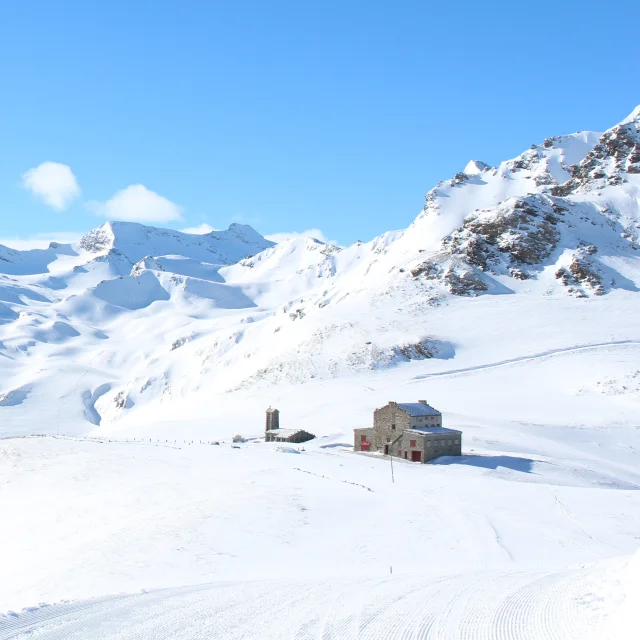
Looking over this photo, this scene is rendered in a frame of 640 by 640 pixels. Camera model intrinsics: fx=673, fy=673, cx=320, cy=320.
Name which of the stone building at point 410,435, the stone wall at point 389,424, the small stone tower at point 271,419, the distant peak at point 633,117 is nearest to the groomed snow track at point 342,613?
the stone building at point 410,435

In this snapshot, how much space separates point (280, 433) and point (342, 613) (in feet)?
162

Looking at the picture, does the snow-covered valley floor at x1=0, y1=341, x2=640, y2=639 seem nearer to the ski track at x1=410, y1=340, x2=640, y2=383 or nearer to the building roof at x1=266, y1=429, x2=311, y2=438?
the building roof at x1=266, y1=429, x2=311, y2=438

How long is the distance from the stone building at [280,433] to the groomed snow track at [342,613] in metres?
44.6

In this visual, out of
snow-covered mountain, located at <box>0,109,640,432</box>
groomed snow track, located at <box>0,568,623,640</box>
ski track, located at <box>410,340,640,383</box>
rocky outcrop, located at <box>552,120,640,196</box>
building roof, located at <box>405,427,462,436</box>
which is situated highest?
rocky outcrop, located at <box>552,120,640,196</box>

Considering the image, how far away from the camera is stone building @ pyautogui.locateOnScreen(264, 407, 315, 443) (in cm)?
6370

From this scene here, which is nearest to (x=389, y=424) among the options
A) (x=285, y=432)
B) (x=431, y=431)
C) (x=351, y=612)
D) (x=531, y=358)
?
(x=431, y=431)

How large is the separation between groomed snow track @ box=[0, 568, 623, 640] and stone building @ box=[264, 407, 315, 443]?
146ft

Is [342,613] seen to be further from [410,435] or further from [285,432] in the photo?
[285,432]

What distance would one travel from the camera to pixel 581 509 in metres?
34.2

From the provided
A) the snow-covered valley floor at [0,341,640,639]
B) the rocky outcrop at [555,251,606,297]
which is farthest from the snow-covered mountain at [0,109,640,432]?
the snow-covered valley floor at [0,341,640,639]

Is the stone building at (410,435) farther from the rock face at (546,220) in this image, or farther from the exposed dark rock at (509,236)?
the exposed dark rock at (509,236)

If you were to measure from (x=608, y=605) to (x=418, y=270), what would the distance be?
391 feet

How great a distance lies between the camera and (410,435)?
180 feet

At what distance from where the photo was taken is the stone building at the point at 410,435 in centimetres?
5394
